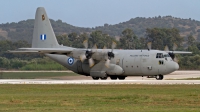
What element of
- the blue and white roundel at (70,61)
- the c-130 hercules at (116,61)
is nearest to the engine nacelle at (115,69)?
the c-130 hercules at (116,61)

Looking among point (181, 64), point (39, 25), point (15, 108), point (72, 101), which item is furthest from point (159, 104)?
point (181, 64)

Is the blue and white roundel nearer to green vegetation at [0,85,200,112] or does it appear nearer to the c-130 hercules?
the c-130 hercules

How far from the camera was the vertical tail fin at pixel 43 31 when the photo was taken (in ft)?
194

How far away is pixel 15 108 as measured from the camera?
2664cm

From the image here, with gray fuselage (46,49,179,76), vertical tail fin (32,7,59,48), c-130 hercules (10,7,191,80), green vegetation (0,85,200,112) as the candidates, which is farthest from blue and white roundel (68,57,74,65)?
green vegetation (0,85,200,112)

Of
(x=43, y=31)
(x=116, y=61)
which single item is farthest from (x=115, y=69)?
(x=43, y=31)

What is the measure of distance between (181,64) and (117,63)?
109ft

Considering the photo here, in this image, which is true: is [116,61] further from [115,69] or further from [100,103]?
[100,103]

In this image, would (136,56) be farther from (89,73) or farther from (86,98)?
(86,98)

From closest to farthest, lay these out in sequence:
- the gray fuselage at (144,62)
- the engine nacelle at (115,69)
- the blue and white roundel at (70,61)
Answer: the gray fuselage at (144,62)
the engine nacelle at (115,69)
the blue and white roundel at (70,61)

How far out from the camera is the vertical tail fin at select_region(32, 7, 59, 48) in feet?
194

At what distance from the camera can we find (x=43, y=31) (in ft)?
196

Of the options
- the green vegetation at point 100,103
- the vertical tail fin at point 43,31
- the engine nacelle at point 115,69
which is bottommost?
the green vegetation at point 100,103

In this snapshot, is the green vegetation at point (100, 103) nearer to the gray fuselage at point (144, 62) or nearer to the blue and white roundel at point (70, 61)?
the gray fuselage at point (144, 62)
